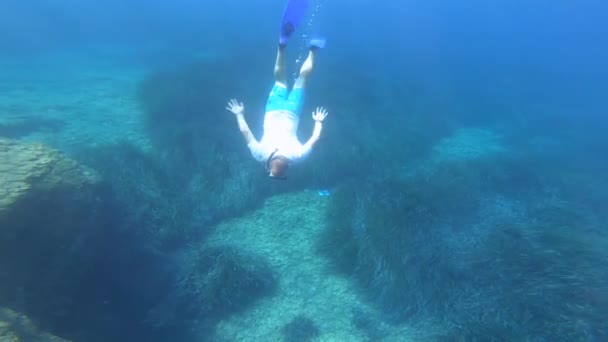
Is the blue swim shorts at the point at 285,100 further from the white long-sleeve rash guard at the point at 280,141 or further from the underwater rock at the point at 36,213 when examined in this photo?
the underwater rock at the point at 36,213

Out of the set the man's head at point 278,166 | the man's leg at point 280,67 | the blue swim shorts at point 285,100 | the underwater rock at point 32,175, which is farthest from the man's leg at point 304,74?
the underwater rock at point 32,175

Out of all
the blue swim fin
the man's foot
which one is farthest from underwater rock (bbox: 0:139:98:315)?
the man's foot

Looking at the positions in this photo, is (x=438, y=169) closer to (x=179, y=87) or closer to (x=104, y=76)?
(x=179, y=87)

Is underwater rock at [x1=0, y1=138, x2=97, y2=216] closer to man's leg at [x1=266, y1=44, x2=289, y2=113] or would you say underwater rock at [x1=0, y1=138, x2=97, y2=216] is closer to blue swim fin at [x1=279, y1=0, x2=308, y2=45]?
man's leg at [x1=266, y1=44, x2=289, y2=113]

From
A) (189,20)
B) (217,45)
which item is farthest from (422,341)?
(189,20)

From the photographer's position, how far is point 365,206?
34.7 ft

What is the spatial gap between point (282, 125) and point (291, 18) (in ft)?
9.30

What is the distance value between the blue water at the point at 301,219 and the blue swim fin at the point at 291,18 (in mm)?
3008

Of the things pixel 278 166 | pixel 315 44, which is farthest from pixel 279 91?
pixel 278 166

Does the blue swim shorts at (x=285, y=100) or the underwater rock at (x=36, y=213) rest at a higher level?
the blue swim shorts at (x=285, y=100)

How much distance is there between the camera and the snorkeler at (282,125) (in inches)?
264

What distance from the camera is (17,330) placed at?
5121 millimetres

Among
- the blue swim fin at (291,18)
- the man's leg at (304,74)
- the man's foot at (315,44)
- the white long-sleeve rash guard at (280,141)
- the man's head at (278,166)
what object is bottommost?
the man's head at (278,166)

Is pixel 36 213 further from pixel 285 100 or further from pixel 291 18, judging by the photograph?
pixel 291 18
